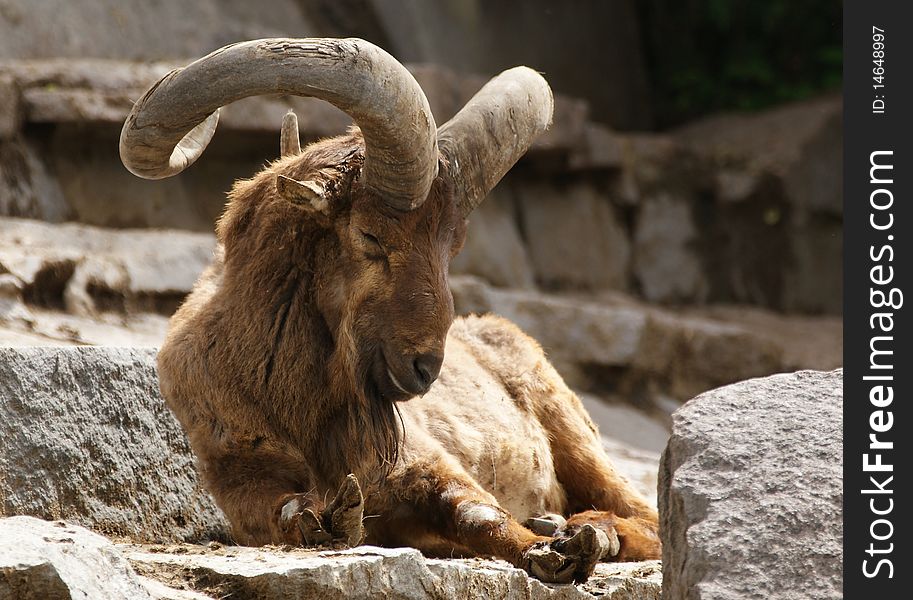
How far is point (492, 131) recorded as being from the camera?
17.7ft

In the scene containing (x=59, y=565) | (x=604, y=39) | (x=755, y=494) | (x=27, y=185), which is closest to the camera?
(x=59, y=565)

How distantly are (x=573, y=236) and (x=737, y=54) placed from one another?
12.4 ft

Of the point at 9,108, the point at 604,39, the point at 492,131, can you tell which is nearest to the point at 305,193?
the point at 492,131

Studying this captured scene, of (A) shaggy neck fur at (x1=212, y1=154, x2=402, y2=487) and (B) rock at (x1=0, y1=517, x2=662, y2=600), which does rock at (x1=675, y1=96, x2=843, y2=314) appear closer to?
(A) shaggy neck fur at (x1=212, y1=154, x2=402, y2=487)

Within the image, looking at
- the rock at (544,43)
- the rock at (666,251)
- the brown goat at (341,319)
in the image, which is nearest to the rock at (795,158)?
the rock at (666,251)

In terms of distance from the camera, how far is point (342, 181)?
16.2ft

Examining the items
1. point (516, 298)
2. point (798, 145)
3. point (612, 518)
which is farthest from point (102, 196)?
point (798, 145)

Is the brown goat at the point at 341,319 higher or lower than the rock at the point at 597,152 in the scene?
lower

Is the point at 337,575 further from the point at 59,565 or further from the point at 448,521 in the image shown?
the point at 448,521

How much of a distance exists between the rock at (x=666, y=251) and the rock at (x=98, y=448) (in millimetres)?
9690

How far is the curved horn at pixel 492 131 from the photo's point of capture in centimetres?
519

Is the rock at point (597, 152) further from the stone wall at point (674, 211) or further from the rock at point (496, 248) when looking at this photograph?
the rock at point (496, 248)

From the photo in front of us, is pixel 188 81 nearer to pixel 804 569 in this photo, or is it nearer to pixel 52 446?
pixel 52 446

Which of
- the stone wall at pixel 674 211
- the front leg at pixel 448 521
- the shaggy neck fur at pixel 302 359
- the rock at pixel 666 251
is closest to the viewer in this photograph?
the front leg at pixel 448 521
